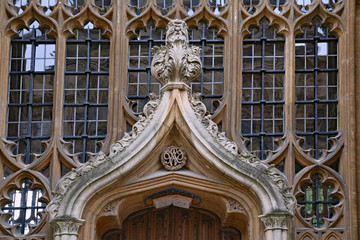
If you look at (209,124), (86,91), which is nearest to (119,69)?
(86,91)

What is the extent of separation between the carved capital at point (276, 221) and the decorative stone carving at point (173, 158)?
2050 millimetres

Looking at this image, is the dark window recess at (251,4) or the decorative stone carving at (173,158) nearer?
the decorative stone carving at (173,158)

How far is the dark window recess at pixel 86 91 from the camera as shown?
26.2m

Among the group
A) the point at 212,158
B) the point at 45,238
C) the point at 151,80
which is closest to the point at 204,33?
the point at 151,80

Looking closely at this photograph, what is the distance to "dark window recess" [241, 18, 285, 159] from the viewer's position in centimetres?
2605

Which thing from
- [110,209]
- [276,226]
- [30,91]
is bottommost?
[276,226]

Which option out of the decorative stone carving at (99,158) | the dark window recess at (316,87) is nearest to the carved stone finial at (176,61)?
the decorative stone carving at (99,158)

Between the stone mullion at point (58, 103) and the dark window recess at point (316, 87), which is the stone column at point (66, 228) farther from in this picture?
the dark window recess at point (316, 87)

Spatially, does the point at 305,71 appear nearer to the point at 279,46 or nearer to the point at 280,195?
the point at 279,46

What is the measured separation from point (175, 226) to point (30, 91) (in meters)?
4.06

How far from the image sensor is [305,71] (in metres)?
26.5

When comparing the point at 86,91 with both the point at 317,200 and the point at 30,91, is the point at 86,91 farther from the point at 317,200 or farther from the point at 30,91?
the point at 317,200

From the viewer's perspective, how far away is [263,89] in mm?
26375

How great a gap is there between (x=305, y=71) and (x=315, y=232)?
3.39 meters
